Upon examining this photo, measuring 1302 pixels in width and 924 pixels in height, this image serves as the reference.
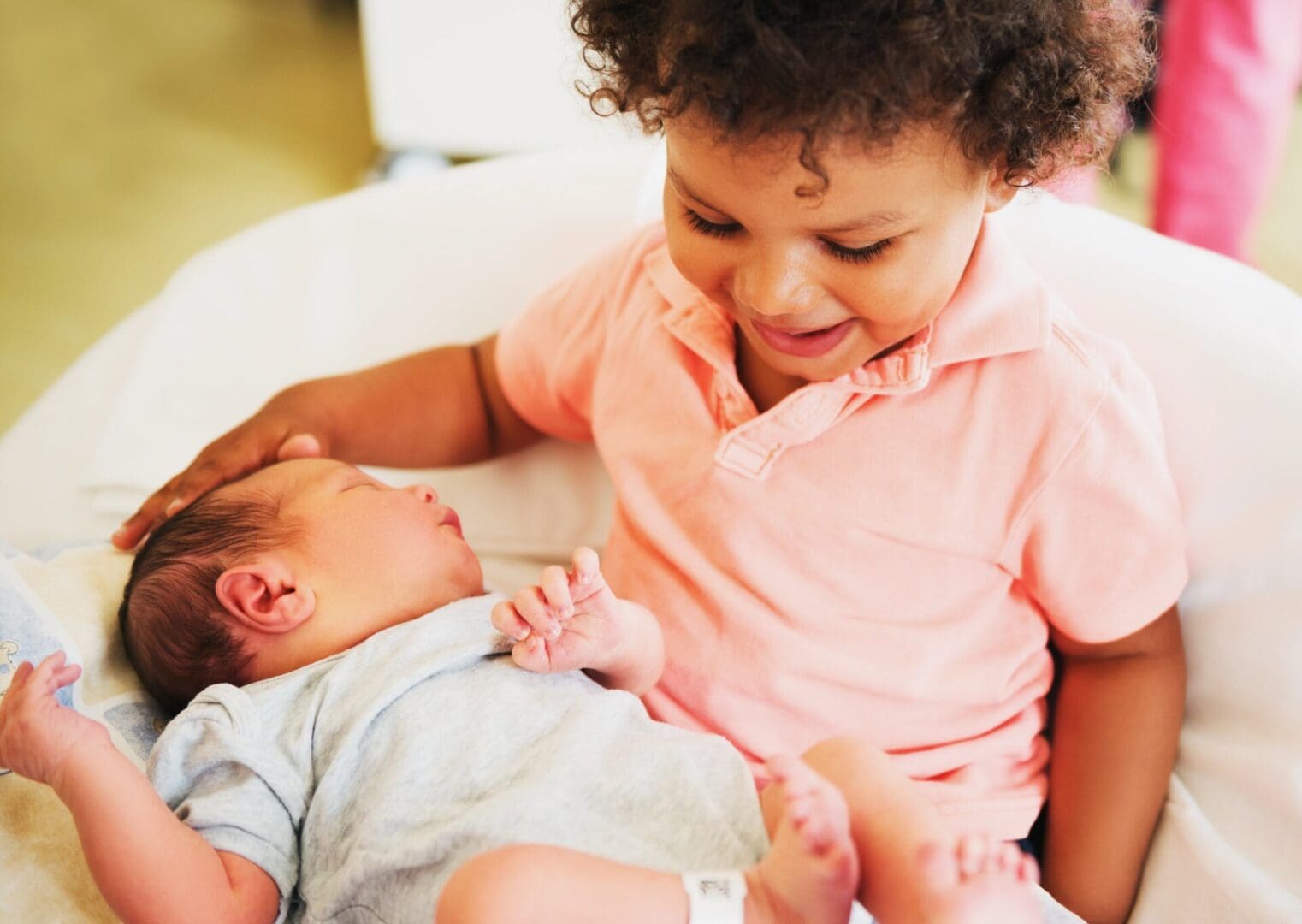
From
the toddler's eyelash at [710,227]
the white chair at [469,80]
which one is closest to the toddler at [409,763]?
the toddler's eyelash at [710,227]

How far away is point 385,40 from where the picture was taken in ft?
6.66

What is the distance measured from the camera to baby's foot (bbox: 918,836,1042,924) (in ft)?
2.06

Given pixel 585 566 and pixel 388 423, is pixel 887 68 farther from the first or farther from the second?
pixel 388 423

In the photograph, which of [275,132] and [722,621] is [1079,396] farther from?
[275,132]

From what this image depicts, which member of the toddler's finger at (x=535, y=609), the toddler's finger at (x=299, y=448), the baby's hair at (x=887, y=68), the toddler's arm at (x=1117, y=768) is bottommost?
the toddler's arm at (x=1117, y=768)

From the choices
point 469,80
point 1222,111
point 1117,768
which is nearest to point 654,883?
point 1117,768

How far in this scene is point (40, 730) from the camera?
752mm

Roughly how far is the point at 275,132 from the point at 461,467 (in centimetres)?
159

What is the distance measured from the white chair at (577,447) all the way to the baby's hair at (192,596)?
Answer: 0.57 feet

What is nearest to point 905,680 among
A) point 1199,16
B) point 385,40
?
point 1199,16

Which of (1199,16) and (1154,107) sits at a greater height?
(1199,16)

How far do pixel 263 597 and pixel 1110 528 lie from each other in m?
0.59

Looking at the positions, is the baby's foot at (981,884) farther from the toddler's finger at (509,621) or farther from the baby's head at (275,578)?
the baby's head at (275,578)

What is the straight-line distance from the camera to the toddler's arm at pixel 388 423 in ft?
3.45
